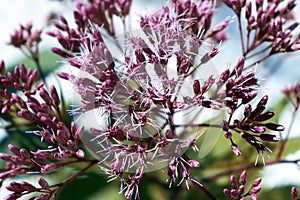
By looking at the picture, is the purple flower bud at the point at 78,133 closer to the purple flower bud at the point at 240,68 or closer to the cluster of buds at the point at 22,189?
the cluster of buds at the point at 22,189

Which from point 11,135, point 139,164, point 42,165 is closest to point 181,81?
point 139,164

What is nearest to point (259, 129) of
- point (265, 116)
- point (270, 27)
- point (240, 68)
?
point (265, 116)

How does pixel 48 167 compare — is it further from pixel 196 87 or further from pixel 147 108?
pixel 196 87

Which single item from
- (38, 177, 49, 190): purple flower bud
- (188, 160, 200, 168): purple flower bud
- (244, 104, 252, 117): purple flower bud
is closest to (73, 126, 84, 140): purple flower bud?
(38, 177, 49, 190): purple flower bud

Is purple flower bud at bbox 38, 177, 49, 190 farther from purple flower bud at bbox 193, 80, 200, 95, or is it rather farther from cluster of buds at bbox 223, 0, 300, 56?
cluster of buds at bbox 223, 0, 300, 56

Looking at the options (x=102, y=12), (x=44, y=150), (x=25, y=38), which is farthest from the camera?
(x=25, y=38)

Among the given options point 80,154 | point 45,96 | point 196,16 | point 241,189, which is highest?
point 196,16

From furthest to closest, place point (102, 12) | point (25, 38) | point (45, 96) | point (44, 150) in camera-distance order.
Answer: point (25, 38) < point (102, 12) < point (45, 96) < point (44, 150)

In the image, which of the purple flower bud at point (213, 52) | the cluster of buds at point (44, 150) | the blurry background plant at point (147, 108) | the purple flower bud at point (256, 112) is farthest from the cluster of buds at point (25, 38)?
the purple flower bud at point (256, 112)

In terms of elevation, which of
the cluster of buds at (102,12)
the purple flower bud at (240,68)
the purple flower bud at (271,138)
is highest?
the cluster of buds at (102,12)

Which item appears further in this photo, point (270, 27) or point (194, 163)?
point (270, 27)

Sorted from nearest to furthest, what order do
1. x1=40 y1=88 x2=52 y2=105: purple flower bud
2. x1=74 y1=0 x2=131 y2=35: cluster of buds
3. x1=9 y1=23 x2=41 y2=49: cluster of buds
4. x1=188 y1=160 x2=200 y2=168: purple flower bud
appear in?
x1=188 y1=160 x2=200 y2=168: purple flower bud → x1=40 y1=88 x2=52 y2=105: purple flower bud → x1=74 y1=0 x2=131 y2=35: cluster of buds → x1=9 y1=23 x2=41 y2=49: cluster of buds
